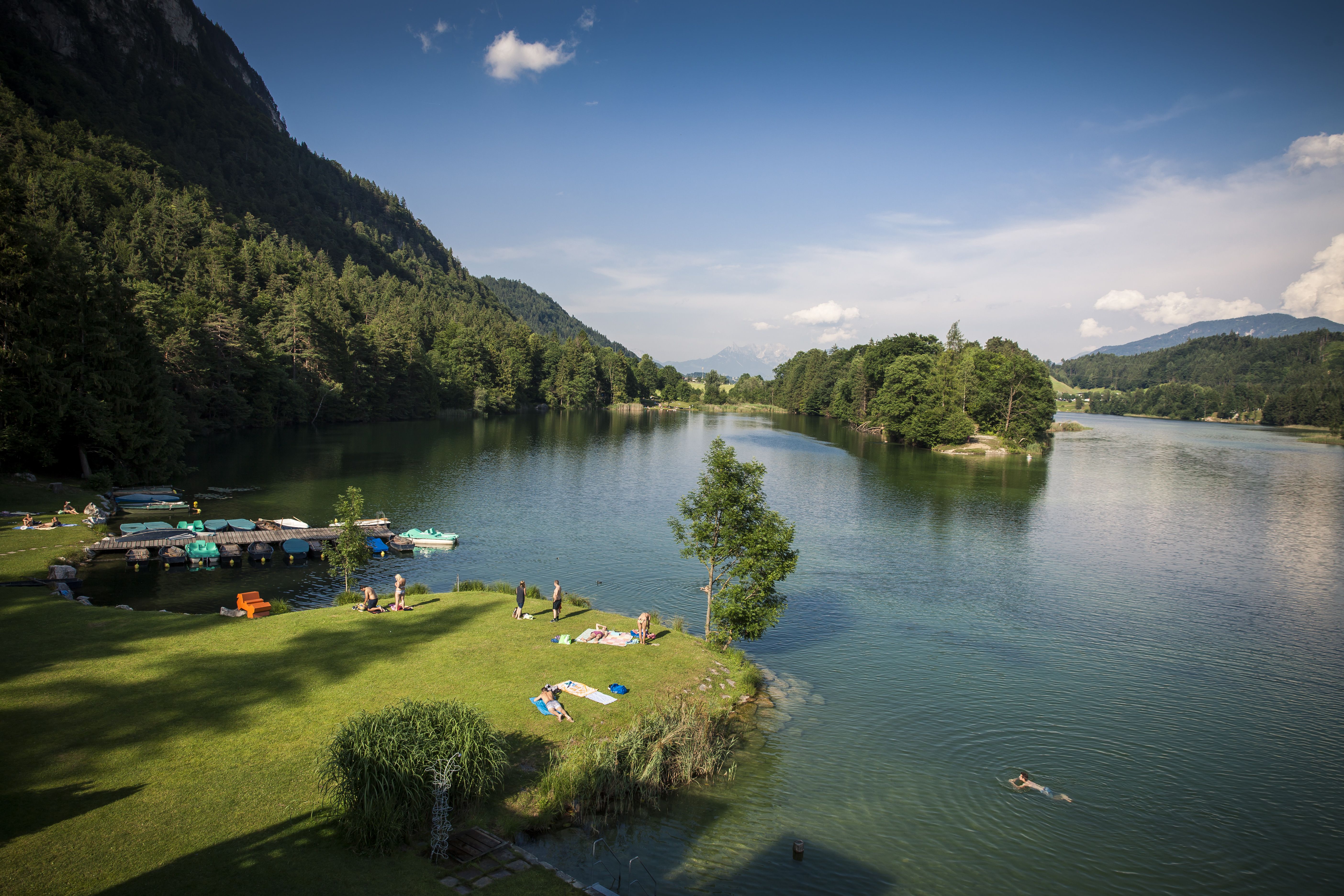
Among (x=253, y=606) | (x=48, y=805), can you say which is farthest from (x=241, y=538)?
(x=48, y=805)

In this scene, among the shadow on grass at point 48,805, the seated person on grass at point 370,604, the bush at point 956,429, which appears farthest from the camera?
the bush at point 956,429

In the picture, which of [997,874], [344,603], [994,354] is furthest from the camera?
[994,354]

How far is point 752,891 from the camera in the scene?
14328 millimetres

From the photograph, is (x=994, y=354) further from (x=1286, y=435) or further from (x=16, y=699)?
(x=16, y=699)

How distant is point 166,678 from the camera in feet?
58.7

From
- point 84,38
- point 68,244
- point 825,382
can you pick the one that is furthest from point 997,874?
point 84,38

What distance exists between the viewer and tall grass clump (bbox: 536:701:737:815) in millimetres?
15562

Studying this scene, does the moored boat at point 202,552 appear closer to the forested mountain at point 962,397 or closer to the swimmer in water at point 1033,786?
the swimmer in water at point 1033,786

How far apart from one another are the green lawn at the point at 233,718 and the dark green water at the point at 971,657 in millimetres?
4211

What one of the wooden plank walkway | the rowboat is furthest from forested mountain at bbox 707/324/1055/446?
the wooden plank walkway

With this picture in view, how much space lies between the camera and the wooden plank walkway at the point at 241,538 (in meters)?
36.5

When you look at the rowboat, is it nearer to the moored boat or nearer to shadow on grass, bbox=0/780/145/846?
the moored boat

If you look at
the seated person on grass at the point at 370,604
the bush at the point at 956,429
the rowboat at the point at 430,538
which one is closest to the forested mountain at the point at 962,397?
the bush at the point at 956,429

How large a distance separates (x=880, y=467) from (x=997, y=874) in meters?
75.4
